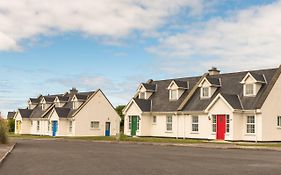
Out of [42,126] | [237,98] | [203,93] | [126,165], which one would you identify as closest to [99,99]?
[42,126]

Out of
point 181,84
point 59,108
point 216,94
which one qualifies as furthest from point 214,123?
point 59,108

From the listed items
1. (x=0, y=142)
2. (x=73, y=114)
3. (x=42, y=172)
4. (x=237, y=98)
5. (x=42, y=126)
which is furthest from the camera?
(x=42, y=126)

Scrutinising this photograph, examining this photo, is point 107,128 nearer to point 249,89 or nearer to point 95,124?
point 95,124

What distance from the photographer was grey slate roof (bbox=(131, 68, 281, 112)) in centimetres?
4081

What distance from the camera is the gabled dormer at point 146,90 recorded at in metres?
54.2

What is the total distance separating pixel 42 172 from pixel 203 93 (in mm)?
33432

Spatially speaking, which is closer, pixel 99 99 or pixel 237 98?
pixel 237 98

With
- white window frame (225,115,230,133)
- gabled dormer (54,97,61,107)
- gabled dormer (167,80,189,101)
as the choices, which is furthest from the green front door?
gabled dormer (54,97,61,107)

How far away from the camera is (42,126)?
67.5 metres

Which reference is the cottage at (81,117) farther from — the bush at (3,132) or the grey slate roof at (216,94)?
the bush at (3,132)

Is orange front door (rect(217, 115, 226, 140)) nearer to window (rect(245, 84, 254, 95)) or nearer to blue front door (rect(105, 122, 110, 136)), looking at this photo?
window (rect(245, 84, 254, 95))

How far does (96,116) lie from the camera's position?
2424 inches

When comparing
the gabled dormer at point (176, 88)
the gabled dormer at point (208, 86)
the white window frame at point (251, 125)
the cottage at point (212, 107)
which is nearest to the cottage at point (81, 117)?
the cottage at point (212, 107)

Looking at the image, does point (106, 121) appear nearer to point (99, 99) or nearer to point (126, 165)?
point (99, 99)
